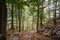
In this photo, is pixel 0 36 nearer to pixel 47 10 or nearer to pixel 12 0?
pixel 12 0

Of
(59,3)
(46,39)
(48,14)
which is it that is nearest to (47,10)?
(48,14)

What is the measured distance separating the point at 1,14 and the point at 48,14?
18.6 m

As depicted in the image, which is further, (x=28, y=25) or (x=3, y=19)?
(x=28, y=25)

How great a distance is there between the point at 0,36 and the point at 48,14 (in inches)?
742

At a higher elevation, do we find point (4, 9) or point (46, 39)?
point (4, 9)

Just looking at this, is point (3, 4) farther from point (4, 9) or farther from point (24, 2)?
point (24, 2)

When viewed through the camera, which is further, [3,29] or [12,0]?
[12,0]

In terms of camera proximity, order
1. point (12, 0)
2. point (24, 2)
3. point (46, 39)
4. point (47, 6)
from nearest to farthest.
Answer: point (12, 0)
point (46, 39)
point (24, 2)
point (47, 6)

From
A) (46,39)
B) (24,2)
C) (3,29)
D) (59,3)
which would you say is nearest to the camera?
(3,29)

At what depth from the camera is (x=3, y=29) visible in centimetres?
540

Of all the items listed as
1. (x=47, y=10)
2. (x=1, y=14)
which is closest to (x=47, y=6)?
(x=47, y=10)

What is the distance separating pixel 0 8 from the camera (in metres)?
5.63

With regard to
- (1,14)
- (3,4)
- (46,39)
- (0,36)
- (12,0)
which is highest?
(12,0)

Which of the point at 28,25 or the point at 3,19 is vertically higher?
the point at 3,19
